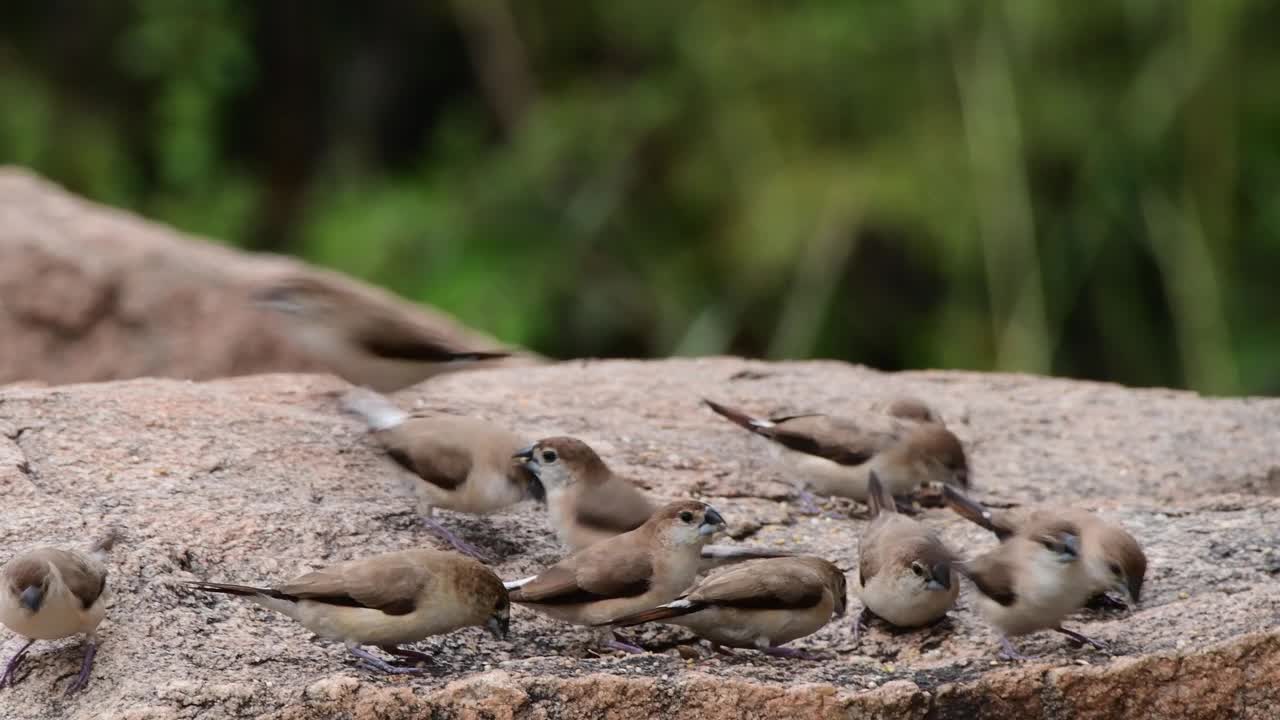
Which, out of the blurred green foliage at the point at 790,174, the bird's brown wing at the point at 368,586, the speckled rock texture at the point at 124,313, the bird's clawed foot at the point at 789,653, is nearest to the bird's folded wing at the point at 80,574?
the bird's brown wing at the point at 368,586

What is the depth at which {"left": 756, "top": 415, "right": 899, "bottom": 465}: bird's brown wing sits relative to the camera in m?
6.07

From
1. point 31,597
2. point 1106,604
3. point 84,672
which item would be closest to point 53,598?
point 31,597

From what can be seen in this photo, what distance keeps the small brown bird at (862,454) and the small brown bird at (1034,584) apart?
1090 mm

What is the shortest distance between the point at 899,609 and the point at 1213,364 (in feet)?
21.6

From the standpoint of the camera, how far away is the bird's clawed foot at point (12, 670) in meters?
4.57

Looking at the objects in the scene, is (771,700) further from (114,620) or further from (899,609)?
(114,620)

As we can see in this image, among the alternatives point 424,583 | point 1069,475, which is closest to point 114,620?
point 424,583

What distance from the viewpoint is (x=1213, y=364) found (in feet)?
35.5

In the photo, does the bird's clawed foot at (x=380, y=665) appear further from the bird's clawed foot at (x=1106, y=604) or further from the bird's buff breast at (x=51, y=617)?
the bird's clawed foot at (x=1106, y=604)

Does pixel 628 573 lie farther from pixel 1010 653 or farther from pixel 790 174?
pixel 790 174

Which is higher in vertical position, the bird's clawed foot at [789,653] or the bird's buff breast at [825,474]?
the bird's buff breast at [825,474]

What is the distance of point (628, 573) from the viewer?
4840 mm

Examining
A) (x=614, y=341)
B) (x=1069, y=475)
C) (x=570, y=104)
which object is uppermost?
(x=570, y=104)

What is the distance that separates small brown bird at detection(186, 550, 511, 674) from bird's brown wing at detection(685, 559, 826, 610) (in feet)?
2.05
